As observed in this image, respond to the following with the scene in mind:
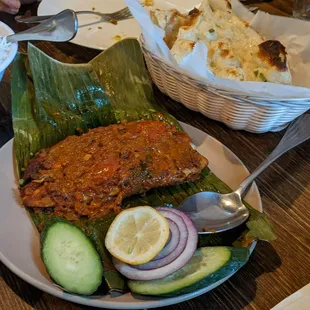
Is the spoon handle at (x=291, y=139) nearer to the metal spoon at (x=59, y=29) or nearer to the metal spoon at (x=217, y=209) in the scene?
the metal spoon at (x=217, y=209)

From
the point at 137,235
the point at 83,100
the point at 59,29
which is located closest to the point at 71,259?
the point at 137,235

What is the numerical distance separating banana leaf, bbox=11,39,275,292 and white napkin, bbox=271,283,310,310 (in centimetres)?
49

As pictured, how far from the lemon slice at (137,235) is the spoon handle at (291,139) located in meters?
0.49

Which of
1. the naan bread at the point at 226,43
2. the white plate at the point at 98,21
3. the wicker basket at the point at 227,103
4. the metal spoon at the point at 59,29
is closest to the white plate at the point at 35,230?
the wicker basket at the point at 227,103

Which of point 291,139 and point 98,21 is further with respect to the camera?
point 98,21

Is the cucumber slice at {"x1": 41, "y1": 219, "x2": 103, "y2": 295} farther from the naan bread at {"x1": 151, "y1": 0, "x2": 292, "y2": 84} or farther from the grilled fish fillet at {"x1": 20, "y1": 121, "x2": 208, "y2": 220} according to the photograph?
the naan bread at {"x1": 151, "y1": 0, "x2": 292, "y2": 84}

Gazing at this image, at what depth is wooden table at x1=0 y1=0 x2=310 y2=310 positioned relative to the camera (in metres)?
1.46

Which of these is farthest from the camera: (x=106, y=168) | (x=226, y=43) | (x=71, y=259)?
(x=226, y=43)

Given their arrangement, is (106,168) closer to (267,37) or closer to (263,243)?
(263,243)

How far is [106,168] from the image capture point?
5.52 feet

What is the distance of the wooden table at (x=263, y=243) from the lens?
1.46m

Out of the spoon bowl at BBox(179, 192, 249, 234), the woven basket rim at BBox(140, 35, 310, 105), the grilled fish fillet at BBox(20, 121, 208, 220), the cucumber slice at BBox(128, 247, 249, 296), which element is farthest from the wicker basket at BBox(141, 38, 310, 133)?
the cucumber slice at BBox(128, 247, 249, 296)

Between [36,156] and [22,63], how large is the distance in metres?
0.50

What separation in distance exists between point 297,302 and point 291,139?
76cm
